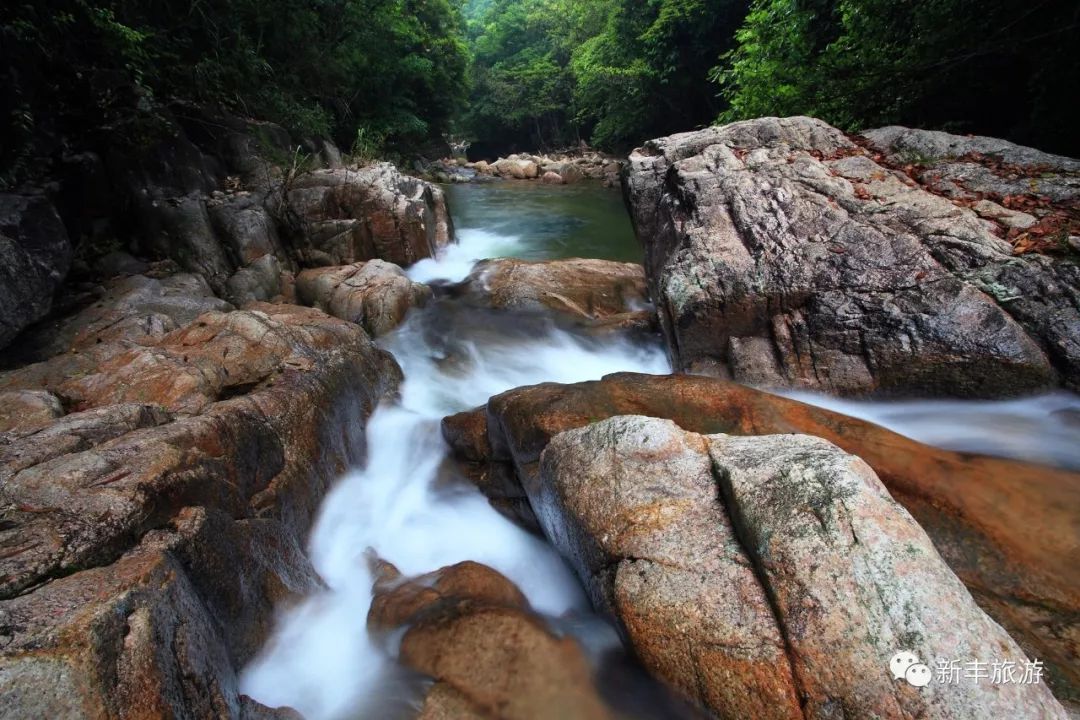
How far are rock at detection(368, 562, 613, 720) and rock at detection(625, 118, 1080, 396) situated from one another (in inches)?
132

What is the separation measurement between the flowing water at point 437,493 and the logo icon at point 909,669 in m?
1.33

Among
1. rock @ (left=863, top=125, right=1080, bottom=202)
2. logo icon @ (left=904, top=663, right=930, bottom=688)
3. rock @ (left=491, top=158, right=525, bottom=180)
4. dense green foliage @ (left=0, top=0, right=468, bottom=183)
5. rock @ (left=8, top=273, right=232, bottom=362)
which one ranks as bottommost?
rock @ (left=491, top=158, right=525, bottom=180)

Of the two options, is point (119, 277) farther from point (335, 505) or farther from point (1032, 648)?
point (1032, 648)

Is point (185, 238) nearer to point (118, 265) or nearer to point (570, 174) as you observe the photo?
point (118, 265)

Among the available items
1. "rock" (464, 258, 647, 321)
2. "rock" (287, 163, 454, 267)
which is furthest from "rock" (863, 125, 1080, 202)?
"rock" (287, 163, 454, 267)

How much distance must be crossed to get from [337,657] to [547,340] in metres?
4.94

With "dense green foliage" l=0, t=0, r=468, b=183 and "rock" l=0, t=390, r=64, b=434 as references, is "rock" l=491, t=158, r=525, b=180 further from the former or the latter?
"rock" l=0, t=390, r=64, b=434

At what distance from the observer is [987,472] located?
3.19 m

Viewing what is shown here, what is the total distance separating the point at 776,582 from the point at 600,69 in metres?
23.6

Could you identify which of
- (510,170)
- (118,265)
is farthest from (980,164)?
(510,170)

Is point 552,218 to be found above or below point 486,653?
below

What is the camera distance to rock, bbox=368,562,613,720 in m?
2.57

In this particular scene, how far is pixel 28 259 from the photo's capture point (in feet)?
15.6

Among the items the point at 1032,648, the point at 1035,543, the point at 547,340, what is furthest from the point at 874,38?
the point at 1032,648
